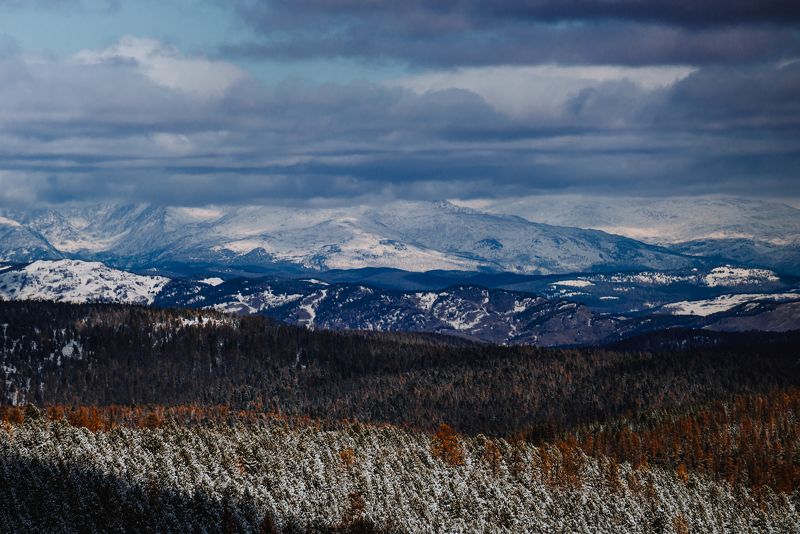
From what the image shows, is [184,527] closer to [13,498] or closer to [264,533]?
[264,533]

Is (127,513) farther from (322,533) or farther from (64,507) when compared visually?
(322,533)

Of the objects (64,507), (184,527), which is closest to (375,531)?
(184,527)

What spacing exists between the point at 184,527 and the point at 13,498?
28659mm

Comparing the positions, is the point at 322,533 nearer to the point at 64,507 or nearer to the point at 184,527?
the point at 184,527

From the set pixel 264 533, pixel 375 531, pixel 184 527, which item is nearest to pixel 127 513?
pixel 184 527

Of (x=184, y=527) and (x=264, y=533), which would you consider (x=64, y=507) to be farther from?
(x=264, y=533)

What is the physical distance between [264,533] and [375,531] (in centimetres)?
1816

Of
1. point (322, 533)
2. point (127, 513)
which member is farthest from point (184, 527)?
point (322, 533)

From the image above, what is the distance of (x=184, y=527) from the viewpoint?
194 meters

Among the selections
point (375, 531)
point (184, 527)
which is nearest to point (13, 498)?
point (184, 527)

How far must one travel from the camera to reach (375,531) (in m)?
200

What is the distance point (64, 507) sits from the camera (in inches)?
7751

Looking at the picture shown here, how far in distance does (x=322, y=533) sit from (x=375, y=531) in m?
8.65

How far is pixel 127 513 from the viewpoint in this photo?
643 feet
